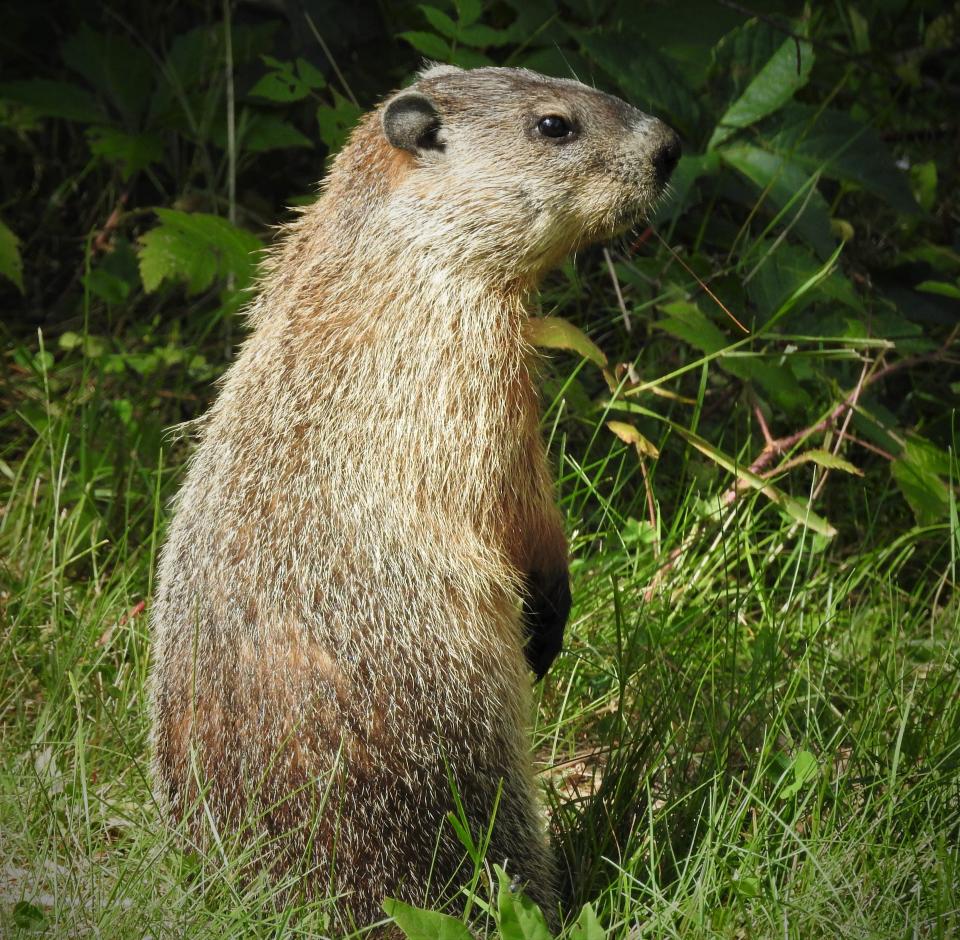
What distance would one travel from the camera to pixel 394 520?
10.1 ft

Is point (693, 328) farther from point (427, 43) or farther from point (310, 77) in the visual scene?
point (310, 77)

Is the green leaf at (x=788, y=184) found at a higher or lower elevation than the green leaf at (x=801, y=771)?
higher

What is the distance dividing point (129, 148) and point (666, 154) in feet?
8.42

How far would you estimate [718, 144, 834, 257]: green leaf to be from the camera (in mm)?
4395

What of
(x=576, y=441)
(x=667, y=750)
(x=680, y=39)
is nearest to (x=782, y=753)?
(x=667, y=750)

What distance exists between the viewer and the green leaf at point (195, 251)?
455 cm

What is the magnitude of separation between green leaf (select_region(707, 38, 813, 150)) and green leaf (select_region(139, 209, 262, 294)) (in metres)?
1.68

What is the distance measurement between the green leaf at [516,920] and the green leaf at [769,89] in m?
2.77

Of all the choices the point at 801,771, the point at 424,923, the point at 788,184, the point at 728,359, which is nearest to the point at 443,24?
the point at 788,184

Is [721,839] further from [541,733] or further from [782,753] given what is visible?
[541,733]

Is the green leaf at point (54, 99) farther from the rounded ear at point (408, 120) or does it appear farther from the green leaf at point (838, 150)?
the green leaf at point (838, 150)

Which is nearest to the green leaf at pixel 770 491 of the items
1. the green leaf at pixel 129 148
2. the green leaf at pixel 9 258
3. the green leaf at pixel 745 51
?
the green leaf at pixel 745 51

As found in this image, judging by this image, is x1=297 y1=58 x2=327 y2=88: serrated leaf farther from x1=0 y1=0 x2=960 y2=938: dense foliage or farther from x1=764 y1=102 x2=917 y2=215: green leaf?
x1=764 y1=102 x2=917 y2=215: green leaf

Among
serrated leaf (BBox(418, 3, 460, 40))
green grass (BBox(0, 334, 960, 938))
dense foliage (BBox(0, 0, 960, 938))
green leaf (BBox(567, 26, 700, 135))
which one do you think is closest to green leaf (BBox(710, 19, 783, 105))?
dense foliage (BBox(0, 0, 960, 938))
